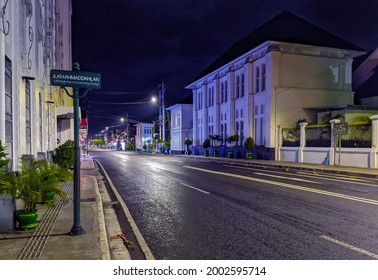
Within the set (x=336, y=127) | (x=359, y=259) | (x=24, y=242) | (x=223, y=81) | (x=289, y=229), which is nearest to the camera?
(x=359, y=259)

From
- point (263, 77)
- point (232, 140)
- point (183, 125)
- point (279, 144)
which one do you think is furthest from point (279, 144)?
point (183, 125)

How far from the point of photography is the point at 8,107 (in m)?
9.03

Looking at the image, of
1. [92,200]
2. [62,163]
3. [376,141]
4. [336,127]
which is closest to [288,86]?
[336,127]

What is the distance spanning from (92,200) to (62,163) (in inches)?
302

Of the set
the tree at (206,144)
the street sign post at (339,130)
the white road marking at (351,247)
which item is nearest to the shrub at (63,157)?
the white road marking at (351,247)

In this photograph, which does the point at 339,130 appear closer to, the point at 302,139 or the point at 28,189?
the point at 302,139

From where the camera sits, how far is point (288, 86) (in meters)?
31.9

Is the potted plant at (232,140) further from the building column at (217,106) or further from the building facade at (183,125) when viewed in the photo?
the building facade at (183,125)

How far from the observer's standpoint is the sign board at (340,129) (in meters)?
21.5

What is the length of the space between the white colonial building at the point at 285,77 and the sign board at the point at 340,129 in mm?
8234

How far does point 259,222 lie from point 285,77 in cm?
2708

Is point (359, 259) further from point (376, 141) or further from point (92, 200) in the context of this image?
point (376, 141)

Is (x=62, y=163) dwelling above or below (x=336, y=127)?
below

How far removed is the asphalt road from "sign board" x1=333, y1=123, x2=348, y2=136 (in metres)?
10.6
